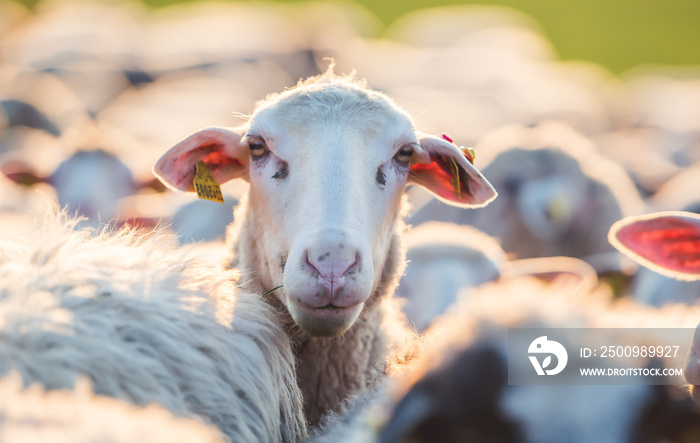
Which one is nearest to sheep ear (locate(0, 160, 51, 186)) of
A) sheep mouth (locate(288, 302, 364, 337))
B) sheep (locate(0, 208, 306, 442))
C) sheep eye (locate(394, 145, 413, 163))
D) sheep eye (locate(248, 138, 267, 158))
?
sheep eye (locate(248, 138, 267, 158))

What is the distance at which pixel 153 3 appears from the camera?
35000mm

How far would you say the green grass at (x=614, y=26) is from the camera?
88.2 feet

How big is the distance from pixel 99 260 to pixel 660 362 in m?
1.34

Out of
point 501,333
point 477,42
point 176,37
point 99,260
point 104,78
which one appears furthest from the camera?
point 477,42

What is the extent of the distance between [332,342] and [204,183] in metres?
0.75

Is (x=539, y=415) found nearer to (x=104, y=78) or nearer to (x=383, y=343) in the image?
(x=383, y=343)

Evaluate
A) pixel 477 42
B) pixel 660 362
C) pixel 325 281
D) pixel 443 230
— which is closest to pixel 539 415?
pixel 660 362

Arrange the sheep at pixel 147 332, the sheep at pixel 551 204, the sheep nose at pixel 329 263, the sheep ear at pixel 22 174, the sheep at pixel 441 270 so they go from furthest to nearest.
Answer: the sheep ear at pixel 22 174 < the sheep at pixel 551 204 < the sheep at pixel 441 270 < the sheep nose at pixel 329 263 < the sheep at pixel 147 332

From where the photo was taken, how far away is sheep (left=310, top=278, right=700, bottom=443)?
1.31m

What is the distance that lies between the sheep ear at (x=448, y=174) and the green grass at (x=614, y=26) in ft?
82.1

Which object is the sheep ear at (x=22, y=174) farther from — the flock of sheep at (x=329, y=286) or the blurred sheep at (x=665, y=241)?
the blurred sheep at (x=665, y=241)

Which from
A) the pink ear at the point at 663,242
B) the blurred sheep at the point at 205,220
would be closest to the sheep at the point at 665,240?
the pink ear at the point at 663,242

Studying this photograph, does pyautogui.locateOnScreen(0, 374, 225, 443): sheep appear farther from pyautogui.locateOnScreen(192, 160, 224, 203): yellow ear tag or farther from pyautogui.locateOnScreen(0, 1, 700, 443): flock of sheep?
pyautogui.locateOnScreen(192, 160, 224, 203): yellow ear tag

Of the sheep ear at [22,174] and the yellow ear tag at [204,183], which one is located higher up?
the yellow ear tag at [204,183]
